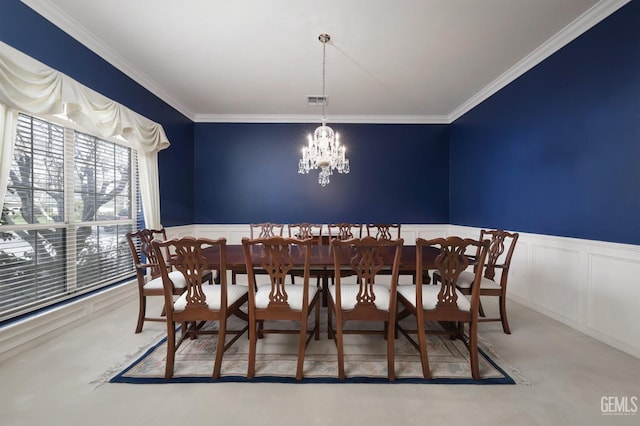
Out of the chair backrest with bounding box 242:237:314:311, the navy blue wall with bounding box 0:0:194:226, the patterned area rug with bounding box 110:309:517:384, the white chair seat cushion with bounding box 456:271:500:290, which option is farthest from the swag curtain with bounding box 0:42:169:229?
the white chair seat cushion with bounding box 456:271:500:290

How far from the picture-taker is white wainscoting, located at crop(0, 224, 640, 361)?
2.05m

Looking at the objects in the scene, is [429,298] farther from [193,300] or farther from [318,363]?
[193,300]

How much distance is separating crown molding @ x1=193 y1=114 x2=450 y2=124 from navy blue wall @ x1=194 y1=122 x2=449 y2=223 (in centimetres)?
9

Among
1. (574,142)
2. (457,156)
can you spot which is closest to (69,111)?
(574,142)

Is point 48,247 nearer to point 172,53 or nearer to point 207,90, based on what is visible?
point 172,53

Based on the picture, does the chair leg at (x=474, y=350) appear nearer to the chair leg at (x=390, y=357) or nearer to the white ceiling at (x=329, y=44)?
the chair leg at (x=390, y=357)

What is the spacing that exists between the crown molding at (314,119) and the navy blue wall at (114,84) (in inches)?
20.6

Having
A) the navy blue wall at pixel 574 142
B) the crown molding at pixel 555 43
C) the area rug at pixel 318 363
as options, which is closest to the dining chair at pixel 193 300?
the area rug at pixel 318 363

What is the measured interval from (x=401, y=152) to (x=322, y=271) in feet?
11.5

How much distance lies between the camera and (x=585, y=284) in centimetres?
238

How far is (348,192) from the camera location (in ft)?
16.1

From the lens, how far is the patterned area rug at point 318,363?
1743 mm

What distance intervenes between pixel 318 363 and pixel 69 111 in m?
3.13

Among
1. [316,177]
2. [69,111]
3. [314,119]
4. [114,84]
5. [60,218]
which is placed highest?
[314,119]
